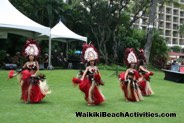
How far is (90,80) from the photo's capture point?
9.04 metres

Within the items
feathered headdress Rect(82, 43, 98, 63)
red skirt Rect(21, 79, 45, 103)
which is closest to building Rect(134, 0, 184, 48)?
feathered headdress Rect(82, 43, 98, 63)

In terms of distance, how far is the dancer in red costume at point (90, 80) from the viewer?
896 centimetres

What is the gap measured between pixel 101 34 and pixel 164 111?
20530 mm

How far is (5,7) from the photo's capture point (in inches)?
656

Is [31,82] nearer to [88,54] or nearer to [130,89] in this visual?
[88,54]

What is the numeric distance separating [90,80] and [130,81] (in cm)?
131

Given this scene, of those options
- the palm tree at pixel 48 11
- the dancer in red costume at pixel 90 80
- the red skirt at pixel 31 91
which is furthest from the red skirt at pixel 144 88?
the palm tree at pixel 48 11

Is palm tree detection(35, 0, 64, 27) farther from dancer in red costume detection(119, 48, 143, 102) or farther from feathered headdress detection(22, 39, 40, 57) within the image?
dancer in red costume detection(119, 48, 143, 102)

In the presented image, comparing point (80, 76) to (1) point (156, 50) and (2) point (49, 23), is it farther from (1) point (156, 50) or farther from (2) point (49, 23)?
(1) point (156, 50)

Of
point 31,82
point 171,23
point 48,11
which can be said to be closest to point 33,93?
point 31,82

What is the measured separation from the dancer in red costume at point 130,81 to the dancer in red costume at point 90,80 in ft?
3.02

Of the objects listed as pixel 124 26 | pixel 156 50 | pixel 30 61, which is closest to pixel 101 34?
pixel 124 26

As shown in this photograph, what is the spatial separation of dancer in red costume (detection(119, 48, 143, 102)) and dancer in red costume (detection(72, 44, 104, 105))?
0.92m

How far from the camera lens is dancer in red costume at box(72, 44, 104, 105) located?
29.4 feet
